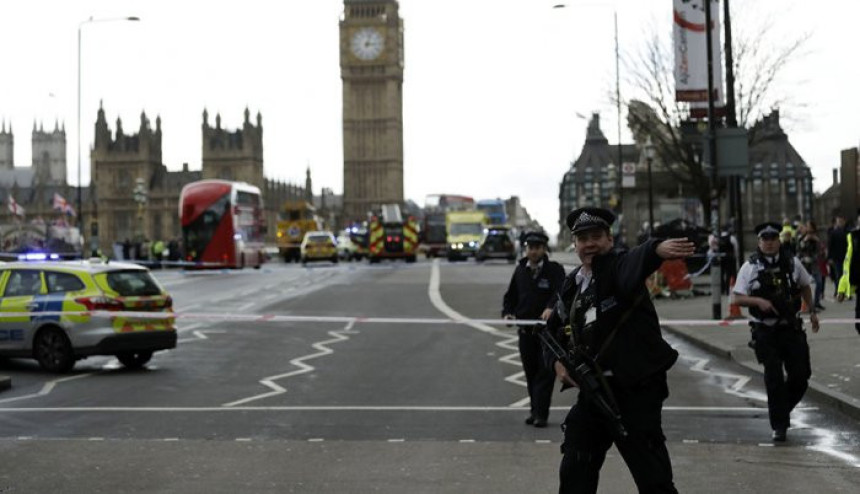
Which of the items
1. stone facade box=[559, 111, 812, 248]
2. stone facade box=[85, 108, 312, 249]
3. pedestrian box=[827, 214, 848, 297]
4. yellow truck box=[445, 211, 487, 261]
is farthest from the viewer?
stone facade box=[85, 108, 312, 249]

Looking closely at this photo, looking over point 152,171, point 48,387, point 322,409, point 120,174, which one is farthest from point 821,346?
point 152,171

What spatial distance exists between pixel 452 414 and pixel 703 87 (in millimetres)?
15660

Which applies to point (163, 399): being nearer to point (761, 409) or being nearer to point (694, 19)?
point (761, 409)

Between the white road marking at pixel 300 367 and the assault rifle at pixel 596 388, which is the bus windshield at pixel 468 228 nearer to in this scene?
the white road marking at pixel 300 367

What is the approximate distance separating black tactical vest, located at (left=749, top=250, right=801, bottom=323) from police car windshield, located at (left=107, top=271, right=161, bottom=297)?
355 inches

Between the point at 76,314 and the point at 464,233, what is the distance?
2329 inches

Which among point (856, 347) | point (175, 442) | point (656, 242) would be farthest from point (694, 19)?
point (656, 242)

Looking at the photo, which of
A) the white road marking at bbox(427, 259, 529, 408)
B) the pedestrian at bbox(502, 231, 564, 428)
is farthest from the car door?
the pedestrian at bbox(502, 231, 564, 428)

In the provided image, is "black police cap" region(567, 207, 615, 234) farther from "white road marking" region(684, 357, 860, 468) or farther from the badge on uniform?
"white road marking" region(684, 357, 860, 468)

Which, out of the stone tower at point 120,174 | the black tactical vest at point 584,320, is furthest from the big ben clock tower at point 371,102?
the black tactical vest at point 584,320

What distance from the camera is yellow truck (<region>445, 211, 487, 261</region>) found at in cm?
7481

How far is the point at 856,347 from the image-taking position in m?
17.1

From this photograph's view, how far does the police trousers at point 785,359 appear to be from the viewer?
10.4m

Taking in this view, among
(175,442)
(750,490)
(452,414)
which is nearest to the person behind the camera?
(750,490)
